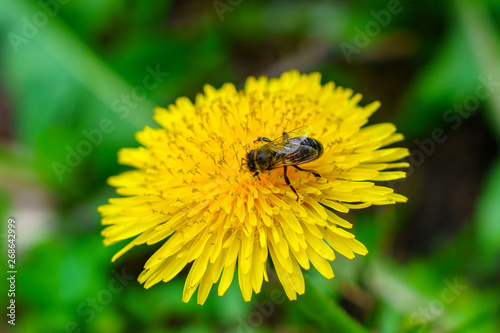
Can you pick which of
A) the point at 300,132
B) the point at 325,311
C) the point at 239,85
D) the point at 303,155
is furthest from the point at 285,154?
the point at 239,85

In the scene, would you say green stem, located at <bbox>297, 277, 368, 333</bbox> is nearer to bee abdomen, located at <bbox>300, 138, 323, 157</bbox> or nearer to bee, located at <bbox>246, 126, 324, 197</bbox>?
bee, located at <bbox>246, 126, 324, 197</bbox>

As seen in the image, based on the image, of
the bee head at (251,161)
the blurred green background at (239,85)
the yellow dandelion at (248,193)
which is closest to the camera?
the yellow dandelion at (248,193)

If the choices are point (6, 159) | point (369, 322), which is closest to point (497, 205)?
point (369, 322)

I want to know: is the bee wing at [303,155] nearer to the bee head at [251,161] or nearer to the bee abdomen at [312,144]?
the bee abdomen at [312,144]

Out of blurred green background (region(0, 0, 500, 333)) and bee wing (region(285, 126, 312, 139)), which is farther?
blurred green background (region(0, 0, 500, 333))

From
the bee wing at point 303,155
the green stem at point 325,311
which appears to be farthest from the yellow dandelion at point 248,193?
the green stem at point 325,311

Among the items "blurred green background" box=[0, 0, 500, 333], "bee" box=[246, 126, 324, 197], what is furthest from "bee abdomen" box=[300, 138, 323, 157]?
"blurred green background" box=[0, 0, 500, 333]
